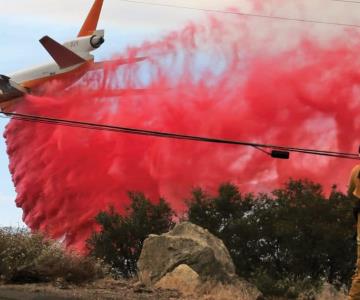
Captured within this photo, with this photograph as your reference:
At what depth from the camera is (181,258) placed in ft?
52.9

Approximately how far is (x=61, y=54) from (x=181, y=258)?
20.3m

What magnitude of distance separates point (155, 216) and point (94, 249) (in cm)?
540

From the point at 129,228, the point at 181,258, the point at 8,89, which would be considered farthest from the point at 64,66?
the point at 181,258

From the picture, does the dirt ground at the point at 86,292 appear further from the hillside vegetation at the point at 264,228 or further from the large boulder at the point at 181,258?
the hillside vegetation at the point at 264,228

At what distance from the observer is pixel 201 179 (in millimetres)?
38000

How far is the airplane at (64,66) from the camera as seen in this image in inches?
1346

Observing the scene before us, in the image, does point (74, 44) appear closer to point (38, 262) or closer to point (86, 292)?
point (38, 262)

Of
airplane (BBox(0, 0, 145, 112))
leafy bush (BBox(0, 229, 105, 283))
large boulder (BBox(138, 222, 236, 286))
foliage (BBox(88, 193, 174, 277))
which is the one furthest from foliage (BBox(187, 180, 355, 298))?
leafy bush (BBox(0, 229, 105, 283))

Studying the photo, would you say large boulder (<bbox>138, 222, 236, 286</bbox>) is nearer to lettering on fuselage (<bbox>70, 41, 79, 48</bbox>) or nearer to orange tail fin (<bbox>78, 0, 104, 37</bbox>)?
lettering on fuselage (<bbox>70, 41, 79, 48</bbox>)

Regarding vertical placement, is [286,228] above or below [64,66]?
below

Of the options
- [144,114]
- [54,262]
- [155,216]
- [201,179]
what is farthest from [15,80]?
[54,262]

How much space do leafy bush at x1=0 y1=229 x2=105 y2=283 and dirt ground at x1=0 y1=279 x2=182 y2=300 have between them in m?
0.36

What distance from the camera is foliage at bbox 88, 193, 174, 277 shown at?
44.1 m

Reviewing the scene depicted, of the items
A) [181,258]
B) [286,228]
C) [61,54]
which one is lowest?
[181,258]
